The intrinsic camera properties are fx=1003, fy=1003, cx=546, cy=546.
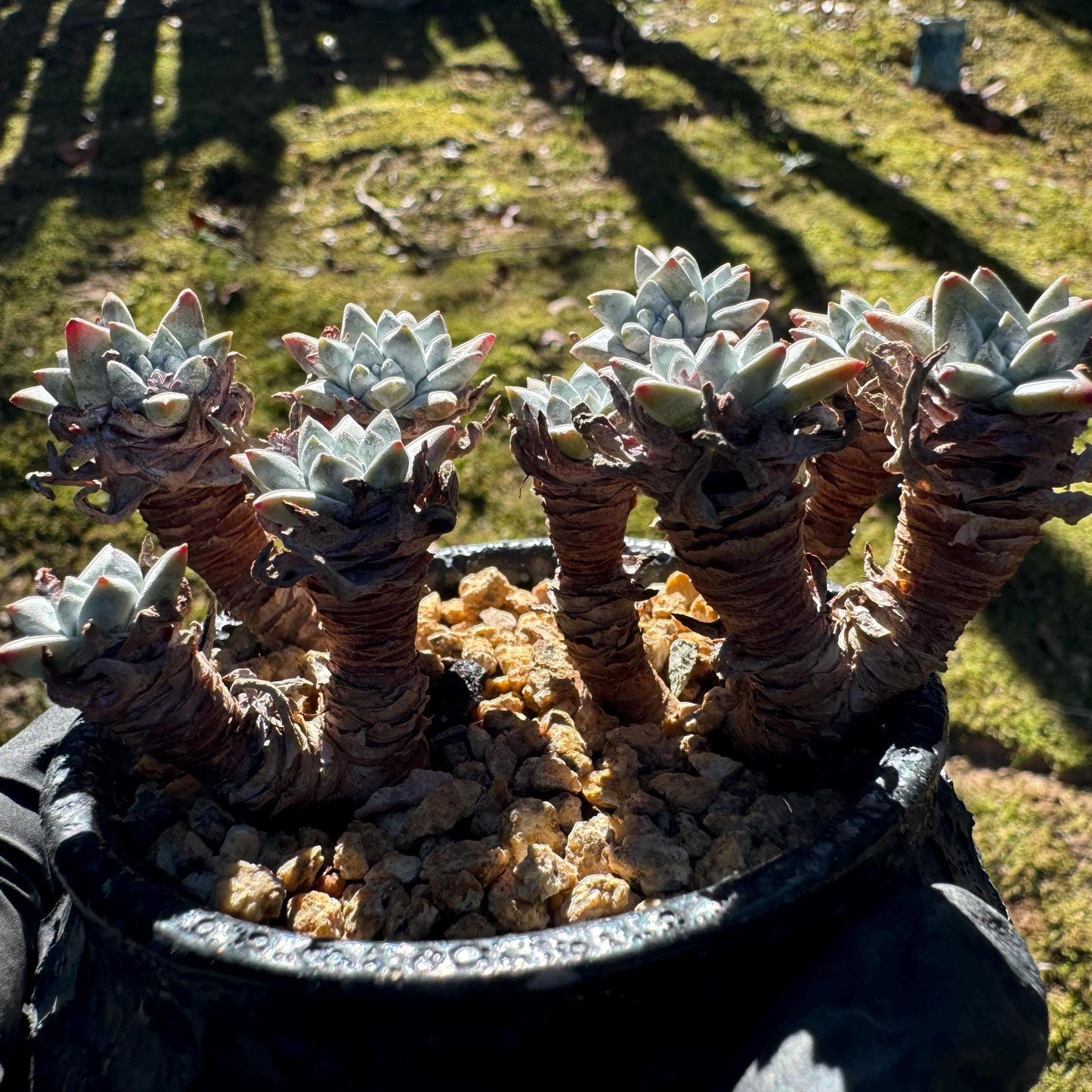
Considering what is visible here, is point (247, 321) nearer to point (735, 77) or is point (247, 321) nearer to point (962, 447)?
point (735, 77)

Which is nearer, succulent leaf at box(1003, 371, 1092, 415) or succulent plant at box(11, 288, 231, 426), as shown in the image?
succulent leaf at box(1003, 371, 1092, 415)

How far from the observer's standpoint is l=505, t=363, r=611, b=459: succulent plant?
135 cm

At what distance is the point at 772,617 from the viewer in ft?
4.26

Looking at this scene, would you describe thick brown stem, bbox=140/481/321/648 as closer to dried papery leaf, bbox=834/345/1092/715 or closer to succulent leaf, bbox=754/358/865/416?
succulent leaf, bbox=754/358/865/416

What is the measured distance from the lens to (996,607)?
3090 mm

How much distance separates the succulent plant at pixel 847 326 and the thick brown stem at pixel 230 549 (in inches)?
34.3

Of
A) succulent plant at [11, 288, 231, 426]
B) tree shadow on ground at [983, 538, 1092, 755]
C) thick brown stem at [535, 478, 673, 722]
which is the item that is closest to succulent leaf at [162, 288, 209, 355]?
succulent plant at [11, 288, 231, 426]

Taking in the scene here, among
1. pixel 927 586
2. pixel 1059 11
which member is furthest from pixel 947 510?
pixel 1059 11

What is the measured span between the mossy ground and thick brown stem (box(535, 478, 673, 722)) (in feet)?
4.85

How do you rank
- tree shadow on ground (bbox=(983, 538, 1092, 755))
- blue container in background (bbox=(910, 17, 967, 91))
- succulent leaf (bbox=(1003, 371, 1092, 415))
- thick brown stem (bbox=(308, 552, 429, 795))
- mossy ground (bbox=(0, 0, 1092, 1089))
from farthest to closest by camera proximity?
blue container in background (bbox=(910, 17, 967, 91)), mossy ground (bbox=(0, 0, 1092, 1089)), tree shadow on ground (bbox=(983, 538, 1092, 755)), thick brown stem (bbox=(308, 552, 429, 795)), succulent leaf (bbox=(1003, 371, 1092, 415))

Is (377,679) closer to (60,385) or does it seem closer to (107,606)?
(107,606)

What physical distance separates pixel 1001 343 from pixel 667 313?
0.43m

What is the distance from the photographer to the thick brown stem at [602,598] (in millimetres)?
1470

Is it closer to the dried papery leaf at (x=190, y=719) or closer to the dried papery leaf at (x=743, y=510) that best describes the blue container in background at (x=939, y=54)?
the dried papery leaf at (x=743, y=510)
